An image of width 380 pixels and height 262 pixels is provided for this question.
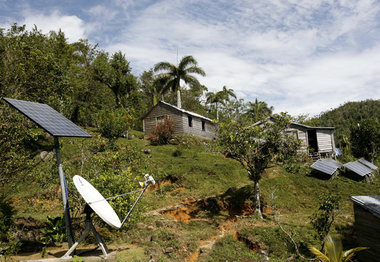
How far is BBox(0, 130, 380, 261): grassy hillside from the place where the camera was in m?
10.4

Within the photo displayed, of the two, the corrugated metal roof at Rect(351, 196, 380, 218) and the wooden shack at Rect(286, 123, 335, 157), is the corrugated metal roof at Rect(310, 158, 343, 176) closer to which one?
the wooden shack at Rect(286, 123, 335, 157)

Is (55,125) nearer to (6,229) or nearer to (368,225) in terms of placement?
(6,229)

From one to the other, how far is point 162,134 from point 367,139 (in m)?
26.1

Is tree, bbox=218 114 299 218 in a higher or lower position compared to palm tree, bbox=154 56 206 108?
lower

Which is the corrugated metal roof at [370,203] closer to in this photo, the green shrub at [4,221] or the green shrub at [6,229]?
the green shrub at [6,229]

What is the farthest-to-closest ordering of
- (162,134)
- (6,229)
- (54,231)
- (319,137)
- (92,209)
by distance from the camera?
1. (162,134)
2. (319,137)
3. (6,229)
4. (54,231)
5. (92,209)

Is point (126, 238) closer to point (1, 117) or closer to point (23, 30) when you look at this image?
point (1, 117)

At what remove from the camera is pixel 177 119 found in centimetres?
3203

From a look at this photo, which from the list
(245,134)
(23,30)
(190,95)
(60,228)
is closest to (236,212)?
(245,134)

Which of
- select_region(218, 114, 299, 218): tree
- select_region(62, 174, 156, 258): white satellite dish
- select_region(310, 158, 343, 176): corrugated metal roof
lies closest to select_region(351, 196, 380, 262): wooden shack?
select_region(218, 114, 299, 218): tree

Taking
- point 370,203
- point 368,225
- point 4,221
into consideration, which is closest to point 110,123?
point 4,221

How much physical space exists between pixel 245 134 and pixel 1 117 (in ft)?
39.6

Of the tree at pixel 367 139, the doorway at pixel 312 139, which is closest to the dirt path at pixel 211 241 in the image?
the doorway at pixel 312 139

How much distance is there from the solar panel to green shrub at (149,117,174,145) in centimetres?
2108
